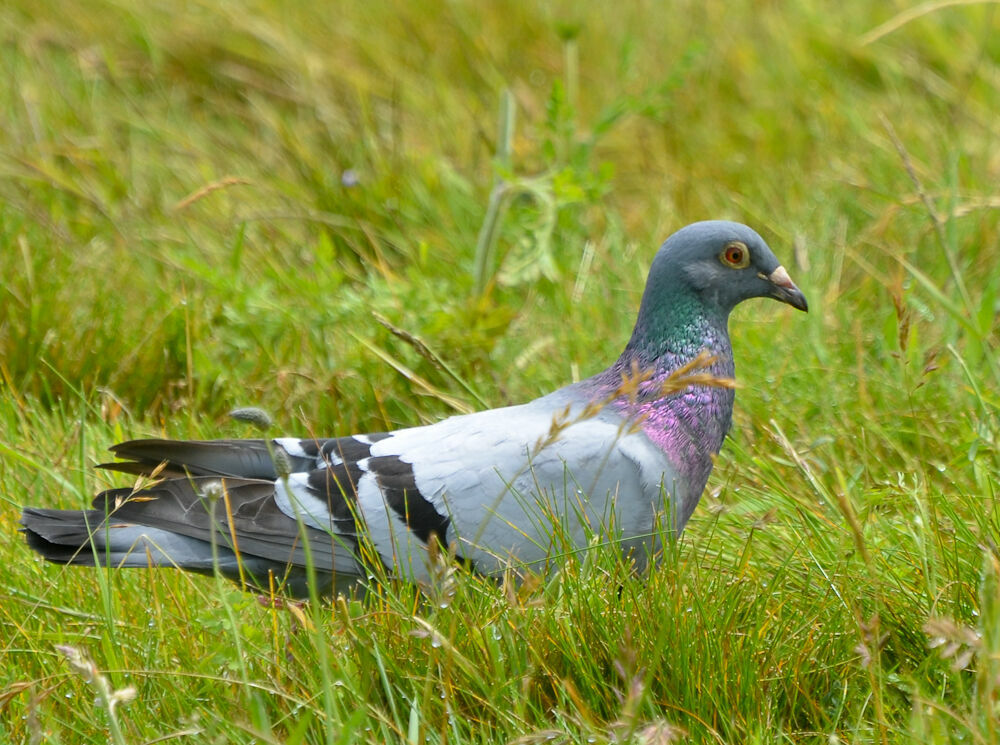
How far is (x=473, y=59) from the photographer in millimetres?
6000

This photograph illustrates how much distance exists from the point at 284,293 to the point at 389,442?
146 cm

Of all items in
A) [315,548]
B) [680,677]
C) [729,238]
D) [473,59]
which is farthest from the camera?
[473,59]

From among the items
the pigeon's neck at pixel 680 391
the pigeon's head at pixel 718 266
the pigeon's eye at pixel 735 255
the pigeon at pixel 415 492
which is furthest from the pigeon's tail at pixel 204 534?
the pigeon's eye at pixel 735 255

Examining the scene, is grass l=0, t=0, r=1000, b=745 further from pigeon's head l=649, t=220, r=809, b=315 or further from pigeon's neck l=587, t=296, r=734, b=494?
pigeon's head l=649, t=220, r=809, b=315

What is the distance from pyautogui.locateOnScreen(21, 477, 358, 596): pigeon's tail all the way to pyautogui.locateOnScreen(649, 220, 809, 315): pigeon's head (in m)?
1.07

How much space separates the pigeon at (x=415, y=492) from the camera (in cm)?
287

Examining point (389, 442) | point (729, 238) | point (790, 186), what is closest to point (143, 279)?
point (389, 442)

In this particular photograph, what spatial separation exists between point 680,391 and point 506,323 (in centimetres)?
103

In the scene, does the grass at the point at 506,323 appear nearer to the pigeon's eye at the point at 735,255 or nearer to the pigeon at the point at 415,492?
the pigeon at the point at 415,492

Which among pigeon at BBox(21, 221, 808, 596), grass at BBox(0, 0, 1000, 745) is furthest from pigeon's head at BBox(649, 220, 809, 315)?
grass at BBox(0, 0, 1000, 745)

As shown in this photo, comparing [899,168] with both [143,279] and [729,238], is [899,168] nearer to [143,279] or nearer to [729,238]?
[729,238]

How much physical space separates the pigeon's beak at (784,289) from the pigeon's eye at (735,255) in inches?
3.5

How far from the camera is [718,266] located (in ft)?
10.6

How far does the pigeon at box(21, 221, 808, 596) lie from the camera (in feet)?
9.42
